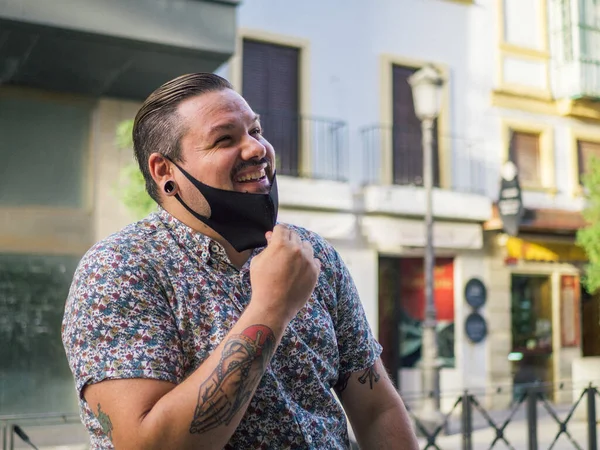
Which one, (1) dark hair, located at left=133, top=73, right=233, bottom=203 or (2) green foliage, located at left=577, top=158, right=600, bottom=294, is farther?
(2) green foliage, located at left=577, top=158, right=600, bottom=294

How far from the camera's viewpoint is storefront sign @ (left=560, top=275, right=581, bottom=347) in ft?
49.9

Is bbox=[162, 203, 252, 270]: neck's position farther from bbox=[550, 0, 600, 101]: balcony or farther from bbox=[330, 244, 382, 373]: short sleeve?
bbox=[550, 0, 600, 101]: balcony

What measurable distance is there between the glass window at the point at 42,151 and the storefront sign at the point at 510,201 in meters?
7.56

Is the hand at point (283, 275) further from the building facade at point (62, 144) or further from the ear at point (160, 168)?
the building facade at point (62, 144)

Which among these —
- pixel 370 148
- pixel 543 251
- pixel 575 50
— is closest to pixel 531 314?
pixel 543 251

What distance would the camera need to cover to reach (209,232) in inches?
70.5

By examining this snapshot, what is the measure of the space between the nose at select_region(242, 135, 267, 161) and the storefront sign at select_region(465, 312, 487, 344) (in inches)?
498

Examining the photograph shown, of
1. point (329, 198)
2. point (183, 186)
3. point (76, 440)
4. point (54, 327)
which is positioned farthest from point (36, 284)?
point (183, 186)

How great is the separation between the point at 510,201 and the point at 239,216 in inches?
505

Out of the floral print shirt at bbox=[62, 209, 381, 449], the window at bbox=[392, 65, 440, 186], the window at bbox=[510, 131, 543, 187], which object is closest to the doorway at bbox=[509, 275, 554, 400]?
the window at bbox=[510, 131, 543, 187]

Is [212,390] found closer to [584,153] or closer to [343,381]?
[343,381]

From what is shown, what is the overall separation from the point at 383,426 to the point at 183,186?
75 centimetres

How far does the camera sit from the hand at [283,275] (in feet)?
5.12

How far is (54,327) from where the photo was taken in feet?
29.9
